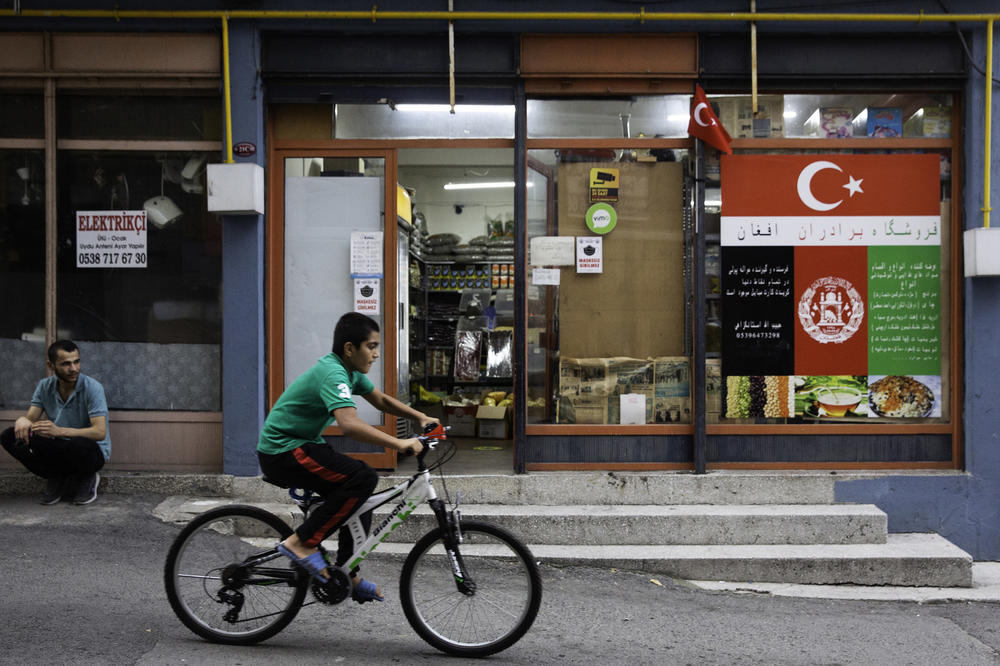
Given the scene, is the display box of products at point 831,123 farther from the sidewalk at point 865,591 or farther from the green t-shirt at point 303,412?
the green t-shirt at point 303,412

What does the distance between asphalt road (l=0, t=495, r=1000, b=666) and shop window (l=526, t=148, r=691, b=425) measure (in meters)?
1.71

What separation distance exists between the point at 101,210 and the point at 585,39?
14.1 feet

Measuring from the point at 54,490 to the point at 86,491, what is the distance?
25 centimetres

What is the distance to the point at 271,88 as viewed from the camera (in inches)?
309

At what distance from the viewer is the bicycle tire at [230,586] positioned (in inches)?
191

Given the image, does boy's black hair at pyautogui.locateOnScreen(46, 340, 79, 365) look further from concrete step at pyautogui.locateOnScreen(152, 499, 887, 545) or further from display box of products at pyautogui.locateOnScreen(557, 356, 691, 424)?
display box of products at pyautogui.locateOnScreen(557, 356, 691, 424)

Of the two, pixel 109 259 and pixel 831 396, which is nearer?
pixel 831 396

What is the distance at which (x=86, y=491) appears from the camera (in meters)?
7.38

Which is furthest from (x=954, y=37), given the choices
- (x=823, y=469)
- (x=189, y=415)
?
(x=189, y=415)

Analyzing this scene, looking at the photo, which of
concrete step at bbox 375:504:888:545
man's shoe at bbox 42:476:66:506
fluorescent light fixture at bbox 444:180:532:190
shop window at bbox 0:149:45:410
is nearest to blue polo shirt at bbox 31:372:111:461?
man's shoe at bbox 42:476:66:506

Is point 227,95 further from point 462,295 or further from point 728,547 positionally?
point 728,547

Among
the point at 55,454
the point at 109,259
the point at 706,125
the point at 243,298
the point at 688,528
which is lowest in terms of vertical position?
the point at 688,528

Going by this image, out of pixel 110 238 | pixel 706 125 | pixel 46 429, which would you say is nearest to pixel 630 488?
pixel 706 125

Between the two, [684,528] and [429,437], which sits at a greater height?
[429,437]
